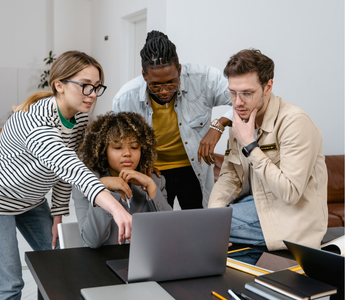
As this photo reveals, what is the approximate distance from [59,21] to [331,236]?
581cm

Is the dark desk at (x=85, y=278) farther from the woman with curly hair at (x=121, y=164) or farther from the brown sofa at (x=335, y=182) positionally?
the brown sofa at (x=335, y=182)

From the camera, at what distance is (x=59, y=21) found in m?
6.12

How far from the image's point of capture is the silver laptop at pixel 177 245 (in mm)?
954

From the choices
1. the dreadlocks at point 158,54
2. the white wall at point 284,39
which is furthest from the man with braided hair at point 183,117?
the white wall at point 284,39

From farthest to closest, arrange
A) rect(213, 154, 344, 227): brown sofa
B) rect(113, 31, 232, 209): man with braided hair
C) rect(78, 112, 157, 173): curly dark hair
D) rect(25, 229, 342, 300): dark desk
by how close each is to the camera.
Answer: rect(213, 154, 344, 227): brown sofa, rect(113, 31, 232, 209): man with braided hair, rect(78, 112, 157, 173): curly dark hair, rect(25, 229, 342, 300): dark desk

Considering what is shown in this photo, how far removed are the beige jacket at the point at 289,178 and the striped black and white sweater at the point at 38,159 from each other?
0.63 meters

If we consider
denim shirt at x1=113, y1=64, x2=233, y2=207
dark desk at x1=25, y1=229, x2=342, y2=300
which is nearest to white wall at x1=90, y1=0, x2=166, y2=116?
denim shirt at x1=113, y1=64, x2=233, y2=207

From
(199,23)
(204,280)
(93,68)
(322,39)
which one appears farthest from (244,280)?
(322,39)

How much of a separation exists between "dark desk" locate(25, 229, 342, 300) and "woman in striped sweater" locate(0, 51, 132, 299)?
0.19 meters

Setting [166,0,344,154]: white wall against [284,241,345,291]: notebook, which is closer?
[284,241,345,291]: notebook

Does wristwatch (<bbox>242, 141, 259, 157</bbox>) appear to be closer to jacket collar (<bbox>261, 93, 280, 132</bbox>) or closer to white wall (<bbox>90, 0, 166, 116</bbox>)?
jacket collar (<bbox>261, 93, 280, 132</bbox>)

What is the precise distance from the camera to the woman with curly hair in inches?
57.6

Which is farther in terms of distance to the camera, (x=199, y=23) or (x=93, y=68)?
(x=199, y=23)

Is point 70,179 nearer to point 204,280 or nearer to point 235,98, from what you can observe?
point 204,280
